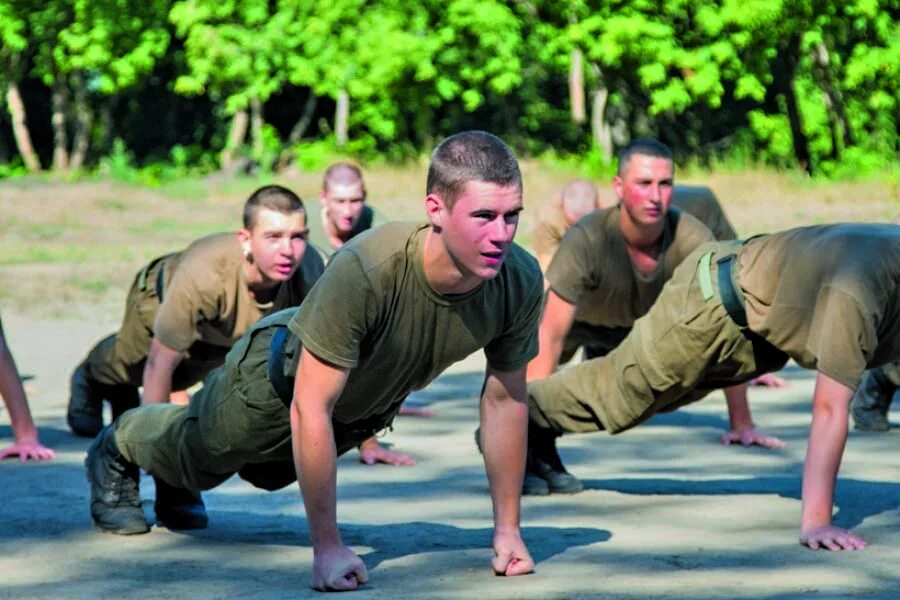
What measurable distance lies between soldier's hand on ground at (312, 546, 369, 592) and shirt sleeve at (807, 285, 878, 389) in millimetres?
1848

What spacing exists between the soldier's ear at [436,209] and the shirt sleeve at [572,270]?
3572mm

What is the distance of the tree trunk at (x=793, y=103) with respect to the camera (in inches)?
1323

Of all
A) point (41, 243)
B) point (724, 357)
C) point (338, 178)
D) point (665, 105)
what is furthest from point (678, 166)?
point (724, 357)

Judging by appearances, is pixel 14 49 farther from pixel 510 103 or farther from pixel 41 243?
pixel 41 243

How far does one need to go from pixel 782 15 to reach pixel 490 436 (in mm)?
27013

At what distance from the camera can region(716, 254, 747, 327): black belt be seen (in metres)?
7.07

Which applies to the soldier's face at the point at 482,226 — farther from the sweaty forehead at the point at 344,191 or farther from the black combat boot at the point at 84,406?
the black combat boot at the point at 84,406

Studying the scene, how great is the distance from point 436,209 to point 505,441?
38.9 inches

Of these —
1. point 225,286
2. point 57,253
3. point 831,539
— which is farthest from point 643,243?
point 57,253

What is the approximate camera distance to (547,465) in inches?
317

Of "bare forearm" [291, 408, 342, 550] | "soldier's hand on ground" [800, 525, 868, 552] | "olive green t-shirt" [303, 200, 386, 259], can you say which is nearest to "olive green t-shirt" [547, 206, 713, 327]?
"olive green t-shirt" [303, 200, 386, 259]

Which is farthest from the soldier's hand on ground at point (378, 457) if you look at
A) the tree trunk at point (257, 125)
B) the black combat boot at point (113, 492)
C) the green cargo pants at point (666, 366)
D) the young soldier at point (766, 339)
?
the tree trunk at point (257, 125)

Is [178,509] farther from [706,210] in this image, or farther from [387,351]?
[706,210]

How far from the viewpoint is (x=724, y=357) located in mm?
7246
